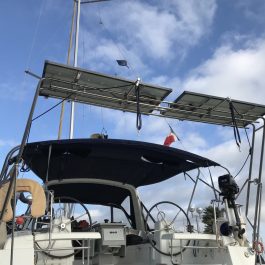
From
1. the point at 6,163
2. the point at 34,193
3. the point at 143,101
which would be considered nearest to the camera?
the point at 34,193

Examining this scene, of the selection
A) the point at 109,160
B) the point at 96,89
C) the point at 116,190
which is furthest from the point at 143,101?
the point at 116,190

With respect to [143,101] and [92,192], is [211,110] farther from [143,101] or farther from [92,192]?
[92,192]

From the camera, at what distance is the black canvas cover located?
21.4ft

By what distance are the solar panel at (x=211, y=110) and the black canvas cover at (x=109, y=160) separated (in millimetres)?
739

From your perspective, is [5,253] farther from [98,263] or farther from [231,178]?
[231,178]

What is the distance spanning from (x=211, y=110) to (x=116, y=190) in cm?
227

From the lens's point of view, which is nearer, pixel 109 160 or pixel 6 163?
pixel 6 163

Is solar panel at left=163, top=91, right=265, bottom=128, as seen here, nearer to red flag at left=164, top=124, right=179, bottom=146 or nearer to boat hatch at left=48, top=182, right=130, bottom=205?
red flag at left=164, top=124, right=179, bottom=146

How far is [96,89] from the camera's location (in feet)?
21.4

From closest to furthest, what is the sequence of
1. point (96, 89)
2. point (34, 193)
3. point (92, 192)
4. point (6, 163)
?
point (34, 193)
point (6, 163)
point (96, 89)
point (92, 192)

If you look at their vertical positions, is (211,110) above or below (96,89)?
below

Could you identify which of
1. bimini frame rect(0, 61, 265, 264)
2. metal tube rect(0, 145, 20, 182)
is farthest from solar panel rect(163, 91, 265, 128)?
metal tube rect(0, 145, 20, 182)

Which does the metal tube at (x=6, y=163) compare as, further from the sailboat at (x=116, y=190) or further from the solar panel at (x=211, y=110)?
the solar panel at (x=211, y=110)

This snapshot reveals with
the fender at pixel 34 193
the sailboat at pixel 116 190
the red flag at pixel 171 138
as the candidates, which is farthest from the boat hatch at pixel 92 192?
the fender at pixel 34 193
